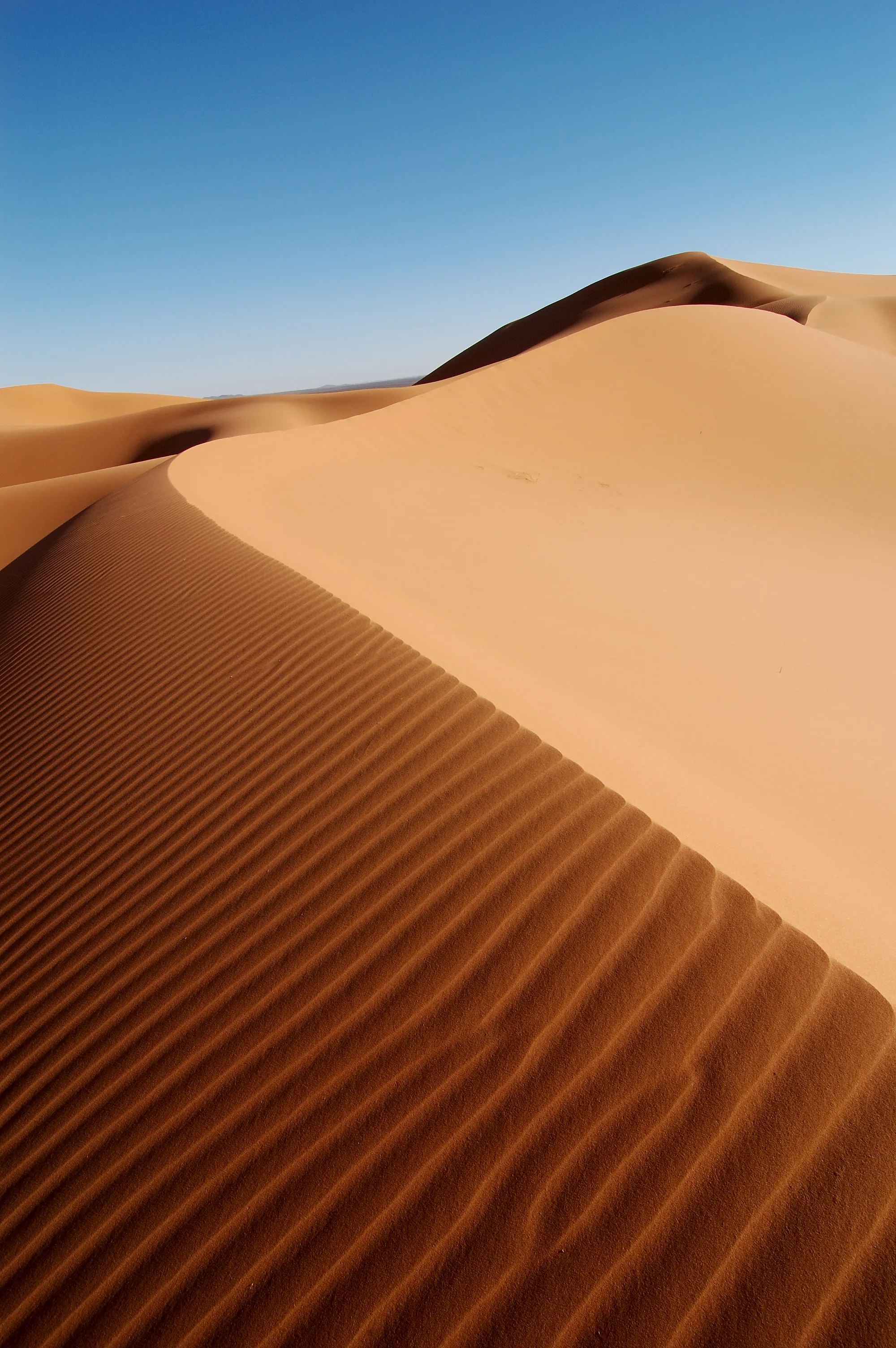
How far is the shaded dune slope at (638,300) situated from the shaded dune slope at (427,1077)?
115ft

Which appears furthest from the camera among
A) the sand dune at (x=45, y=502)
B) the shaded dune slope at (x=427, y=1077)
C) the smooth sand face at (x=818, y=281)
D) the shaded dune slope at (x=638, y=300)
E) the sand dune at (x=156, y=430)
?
the smooth sand face at (x=818, y=281)

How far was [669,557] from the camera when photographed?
26.4 feet

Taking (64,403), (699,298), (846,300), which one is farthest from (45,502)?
(64,403)

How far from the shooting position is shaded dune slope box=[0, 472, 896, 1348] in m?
1.49

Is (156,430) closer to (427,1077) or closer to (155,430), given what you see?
(155,430)

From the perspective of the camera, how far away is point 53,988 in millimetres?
2576

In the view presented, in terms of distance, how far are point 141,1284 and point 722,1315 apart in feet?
3.81

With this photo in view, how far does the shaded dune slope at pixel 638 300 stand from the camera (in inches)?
1433

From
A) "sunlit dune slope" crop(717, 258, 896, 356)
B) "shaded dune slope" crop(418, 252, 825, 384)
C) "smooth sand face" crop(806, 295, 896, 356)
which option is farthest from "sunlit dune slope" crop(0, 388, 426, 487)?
"sunlit dune slope" crop(717, 258, 896, 356)

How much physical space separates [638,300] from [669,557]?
121 ft

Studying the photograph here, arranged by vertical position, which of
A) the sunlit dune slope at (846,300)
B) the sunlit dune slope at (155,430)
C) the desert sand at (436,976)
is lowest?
the sunlit dune slope at (155,430)

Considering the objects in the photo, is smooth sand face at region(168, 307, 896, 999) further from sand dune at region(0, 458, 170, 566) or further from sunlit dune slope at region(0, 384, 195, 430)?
sunlit dune slope at region(0, 384, 195, 430)

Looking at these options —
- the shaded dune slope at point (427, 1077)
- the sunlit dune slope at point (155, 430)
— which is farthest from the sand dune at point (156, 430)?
the shaded dune slope at point (427, 1077)

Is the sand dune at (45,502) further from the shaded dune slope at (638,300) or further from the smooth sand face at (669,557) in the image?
the shaded dune slope at (638,300)
